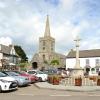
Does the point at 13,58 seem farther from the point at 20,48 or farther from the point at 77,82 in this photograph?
the point at 77,82

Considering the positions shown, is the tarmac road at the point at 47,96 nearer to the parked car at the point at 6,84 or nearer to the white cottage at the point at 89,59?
the parked car at the point at 6,84

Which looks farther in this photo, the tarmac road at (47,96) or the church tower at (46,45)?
the church tower at (46,45)

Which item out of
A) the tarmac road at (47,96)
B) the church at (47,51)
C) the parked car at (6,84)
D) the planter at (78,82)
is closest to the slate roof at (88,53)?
the church at (47,51)

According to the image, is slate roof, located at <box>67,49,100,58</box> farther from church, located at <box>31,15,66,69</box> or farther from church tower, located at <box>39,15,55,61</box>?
church tower, located at <box>39,15,55,61</box>

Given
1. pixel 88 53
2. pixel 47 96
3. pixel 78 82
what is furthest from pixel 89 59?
pixel 47 96

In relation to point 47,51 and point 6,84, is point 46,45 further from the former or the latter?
point 6,84

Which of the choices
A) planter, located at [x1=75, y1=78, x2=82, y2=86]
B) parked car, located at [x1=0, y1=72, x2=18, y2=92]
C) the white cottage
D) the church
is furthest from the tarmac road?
the church

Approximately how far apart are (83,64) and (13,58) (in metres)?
22.5

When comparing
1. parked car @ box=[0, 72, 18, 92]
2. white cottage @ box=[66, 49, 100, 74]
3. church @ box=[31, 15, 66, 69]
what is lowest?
parked car @ box=[0, 72, 18, 92]

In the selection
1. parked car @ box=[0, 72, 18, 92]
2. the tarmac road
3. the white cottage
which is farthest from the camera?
the white cottage

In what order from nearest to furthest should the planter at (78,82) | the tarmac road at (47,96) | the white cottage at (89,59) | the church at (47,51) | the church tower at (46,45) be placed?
1. the tarmac road at (47,96)
2. the planter at (78,82)
3. the white cottage at (89,59)
4. the church at (47,51)
5. the church tower at (46,45)

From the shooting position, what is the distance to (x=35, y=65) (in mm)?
119812

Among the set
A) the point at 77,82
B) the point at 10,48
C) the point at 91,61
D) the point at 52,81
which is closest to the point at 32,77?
the point at 52,81

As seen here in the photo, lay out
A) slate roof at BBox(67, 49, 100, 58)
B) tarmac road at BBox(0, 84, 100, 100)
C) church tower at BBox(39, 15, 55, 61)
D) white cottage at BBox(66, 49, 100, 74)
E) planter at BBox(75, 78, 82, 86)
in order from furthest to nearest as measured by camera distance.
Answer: church tower at BBox(39, 15, 55, 61) → slate roof at BBox(67, 49, 100, 58) → white cottage at BBox(66, 49, 100, 74) → planter at BBox(75, 78, 82, 86) → tarmac road at BBox(0, 84, 100, 100)
